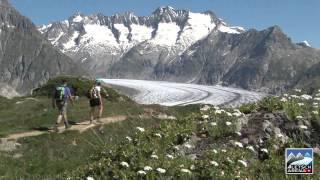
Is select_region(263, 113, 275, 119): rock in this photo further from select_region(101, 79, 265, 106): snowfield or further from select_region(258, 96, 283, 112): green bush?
select_region(101, 79, 265, 106): snowfield

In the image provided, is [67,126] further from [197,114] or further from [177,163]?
[177,163]

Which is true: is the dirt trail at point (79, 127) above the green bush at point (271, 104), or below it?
below

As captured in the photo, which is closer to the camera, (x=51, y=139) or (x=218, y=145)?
(x=218, y=145)

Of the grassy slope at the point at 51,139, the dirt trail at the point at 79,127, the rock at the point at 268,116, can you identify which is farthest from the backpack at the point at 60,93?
the rock at the point at 268,116

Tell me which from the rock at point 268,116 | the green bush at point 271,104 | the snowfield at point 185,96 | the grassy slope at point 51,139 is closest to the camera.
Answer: the rock at point 268,116

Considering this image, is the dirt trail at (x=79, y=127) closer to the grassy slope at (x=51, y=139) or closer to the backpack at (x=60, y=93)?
the grassy slope at (x=51, y=139)

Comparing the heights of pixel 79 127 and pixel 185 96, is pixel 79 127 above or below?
above

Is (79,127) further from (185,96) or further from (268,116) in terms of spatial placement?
(185,96)

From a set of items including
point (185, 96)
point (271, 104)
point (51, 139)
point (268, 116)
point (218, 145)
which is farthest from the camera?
point (185, 96)

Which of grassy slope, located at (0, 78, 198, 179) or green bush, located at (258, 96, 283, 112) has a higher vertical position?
green bush, located at (258, 96, 283, 112)

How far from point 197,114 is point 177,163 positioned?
4862 millimetres

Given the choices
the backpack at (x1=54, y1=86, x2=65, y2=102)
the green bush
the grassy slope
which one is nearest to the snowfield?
the grassy slope

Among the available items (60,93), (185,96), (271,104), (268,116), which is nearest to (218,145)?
(268,116)

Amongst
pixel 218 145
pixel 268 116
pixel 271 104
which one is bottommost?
pixel 218 145
